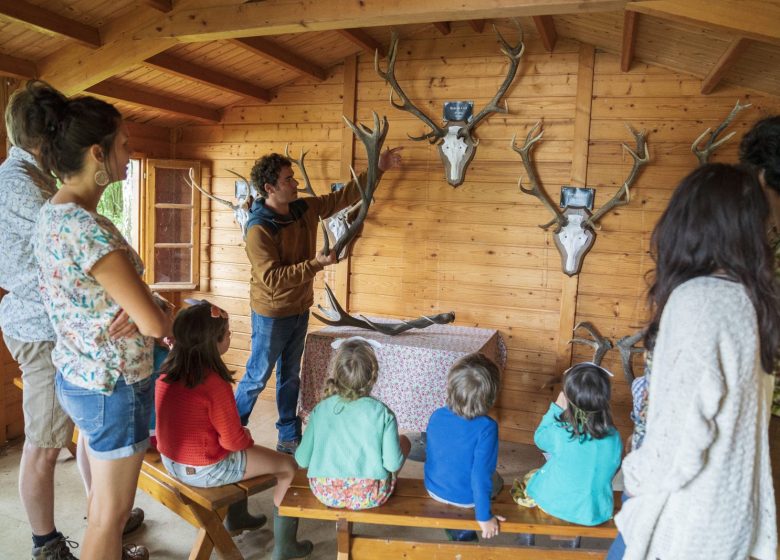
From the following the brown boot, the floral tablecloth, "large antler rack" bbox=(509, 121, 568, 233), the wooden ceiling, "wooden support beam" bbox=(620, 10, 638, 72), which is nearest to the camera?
the brown boot

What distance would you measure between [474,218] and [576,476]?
223cm

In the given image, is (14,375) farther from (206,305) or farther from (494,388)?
(494,388)

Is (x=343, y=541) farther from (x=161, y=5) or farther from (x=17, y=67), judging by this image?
(x=17, y=67)

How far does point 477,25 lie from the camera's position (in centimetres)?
363

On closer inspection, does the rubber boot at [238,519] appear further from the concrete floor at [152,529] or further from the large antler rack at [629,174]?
the large antler rack at [629,174]

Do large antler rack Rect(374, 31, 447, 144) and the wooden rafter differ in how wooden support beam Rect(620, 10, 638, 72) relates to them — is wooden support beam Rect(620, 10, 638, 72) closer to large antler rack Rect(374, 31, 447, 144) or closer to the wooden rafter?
large antler rack Rect(374, 31, 447, 144)

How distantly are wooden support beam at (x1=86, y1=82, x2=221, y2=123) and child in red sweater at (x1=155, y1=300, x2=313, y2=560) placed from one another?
2.17m

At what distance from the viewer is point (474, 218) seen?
12.5ft

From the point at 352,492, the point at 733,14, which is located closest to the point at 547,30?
the point at 733,14

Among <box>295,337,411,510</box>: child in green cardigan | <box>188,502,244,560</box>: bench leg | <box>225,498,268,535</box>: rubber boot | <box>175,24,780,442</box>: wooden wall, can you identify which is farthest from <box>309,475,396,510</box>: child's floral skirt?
<box>175,24,780,442</box>: wooden wall

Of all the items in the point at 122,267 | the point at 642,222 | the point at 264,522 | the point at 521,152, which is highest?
the point at 521,152

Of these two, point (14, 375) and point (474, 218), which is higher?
point (474, 218)

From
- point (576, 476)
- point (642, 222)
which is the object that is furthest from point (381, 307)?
point (576, 476)

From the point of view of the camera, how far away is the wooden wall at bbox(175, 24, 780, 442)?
135 inches
